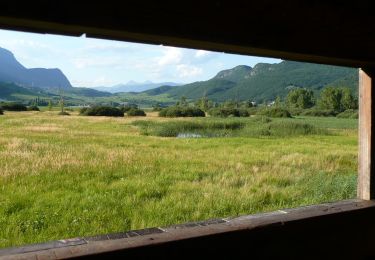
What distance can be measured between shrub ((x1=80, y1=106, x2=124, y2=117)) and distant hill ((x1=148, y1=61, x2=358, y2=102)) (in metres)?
17.3

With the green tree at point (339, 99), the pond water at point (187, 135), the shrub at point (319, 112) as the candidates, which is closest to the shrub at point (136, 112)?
the pond water at point (187, 135)

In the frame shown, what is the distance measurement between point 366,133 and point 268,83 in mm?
51140

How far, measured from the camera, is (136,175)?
1094 centimetres

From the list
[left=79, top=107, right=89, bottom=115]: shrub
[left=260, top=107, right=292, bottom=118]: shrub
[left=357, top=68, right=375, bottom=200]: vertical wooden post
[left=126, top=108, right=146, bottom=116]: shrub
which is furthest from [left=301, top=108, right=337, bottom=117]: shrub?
[left=357, top=68, right=375, bottom=200]: vertical wooden post

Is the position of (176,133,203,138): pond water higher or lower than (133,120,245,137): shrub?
lower

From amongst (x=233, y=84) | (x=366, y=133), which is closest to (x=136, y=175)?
(x=366, y=133)

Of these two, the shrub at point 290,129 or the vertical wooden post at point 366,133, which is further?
the shrub at point 290,129

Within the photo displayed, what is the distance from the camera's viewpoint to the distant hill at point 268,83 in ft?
130

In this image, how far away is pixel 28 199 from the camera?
26.8 ft

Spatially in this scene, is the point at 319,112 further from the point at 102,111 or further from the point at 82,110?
the point at 82,110

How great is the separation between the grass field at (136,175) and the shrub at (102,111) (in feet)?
1.22

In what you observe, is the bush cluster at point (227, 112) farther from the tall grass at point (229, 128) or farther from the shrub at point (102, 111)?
the shrub at point (102, 111)

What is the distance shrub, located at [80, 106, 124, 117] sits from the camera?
18.0 metres

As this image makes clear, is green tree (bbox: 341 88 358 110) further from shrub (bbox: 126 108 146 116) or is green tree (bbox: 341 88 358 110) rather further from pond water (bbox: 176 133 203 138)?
shrub (bbox: 126 108 146 116)
